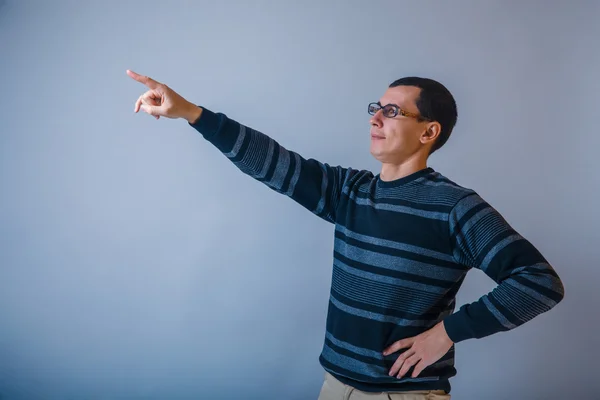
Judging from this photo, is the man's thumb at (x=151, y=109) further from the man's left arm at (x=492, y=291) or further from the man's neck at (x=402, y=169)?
the man's left arm at (x=492, y=291)

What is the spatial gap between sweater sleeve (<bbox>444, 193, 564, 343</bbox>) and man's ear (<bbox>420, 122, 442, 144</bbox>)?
0.22 metres

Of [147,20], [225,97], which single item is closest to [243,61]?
[225,97]

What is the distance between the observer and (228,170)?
210cm

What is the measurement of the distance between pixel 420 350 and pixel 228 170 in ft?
3.30

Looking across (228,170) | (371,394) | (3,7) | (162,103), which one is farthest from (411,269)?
(3,7)

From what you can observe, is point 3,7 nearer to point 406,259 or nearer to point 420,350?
point 406,259

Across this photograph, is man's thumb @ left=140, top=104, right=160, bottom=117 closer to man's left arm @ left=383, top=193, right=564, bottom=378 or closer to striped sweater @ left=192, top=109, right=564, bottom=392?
striped sweater @ left=192, top=109, right=564, bottom=392

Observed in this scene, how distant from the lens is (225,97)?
207 cm

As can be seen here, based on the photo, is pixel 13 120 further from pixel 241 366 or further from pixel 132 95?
pixel 241 366

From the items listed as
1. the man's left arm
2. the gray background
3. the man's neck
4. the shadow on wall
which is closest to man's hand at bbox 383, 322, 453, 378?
the man's left arm

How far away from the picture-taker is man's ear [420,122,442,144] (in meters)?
1.58

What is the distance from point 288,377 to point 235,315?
1.11 ft

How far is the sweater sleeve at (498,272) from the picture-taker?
1375 millimetres

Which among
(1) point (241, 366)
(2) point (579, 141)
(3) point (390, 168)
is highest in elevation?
(2) point (579, 141)
